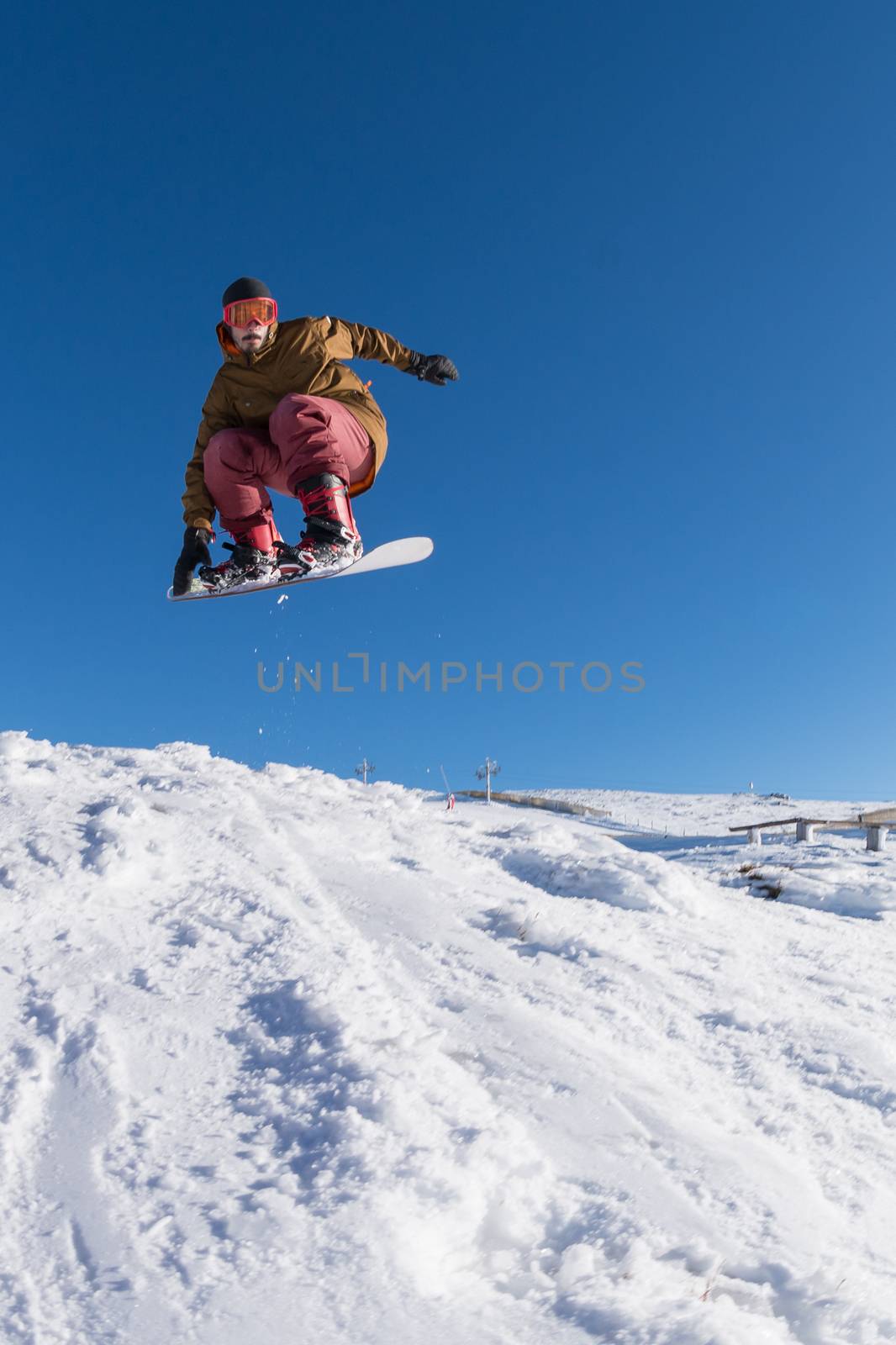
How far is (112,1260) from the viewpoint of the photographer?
4.76ft

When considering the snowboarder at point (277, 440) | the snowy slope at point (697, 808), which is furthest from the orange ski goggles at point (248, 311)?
the snowy slope at point (697, 808)

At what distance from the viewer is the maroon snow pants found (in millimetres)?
4438

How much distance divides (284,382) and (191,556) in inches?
47.5

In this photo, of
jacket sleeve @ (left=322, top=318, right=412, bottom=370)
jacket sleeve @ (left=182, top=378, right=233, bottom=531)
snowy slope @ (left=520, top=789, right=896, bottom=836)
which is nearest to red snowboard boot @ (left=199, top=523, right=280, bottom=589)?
jacket sleeve @ (left=182, top=378, right=233, bottom=531)

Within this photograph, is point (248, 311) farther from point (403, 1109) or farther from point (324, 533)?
point (403, 1109)

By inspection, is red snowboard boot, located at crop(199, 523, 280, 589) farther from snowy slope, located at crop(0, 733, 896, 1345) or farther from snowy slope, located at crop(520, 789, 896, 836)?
snowy slope, located at crop(520, 789, 896, 836)

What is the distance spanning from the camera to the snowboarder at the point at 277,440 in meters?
4.45

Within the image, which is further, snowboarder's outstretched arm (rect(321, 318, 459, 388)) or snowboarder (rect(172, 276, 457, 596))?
snowboarder's outstretched arm (rect(321, 318, 459, 388))

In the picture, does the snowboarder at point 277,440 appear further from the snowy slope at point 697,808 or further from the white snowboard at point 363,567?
the snowy slope at point 697,808

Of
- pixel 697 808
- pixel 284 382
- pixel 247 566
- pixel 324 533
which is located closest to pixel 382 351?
pixel 284 382

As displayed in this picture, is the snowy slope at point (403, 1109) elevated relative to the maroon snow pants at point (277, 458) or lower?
lower

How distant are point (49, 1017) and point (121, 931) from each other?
0.45 meters

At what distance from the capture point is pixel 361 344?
4.96 metres

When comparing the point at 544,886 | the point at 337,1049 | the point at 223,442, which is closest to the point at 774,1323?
the point at 337,1049
